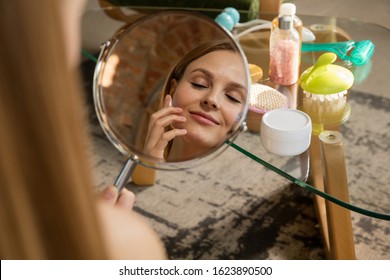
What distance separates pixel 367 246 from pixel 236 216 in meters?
0.35

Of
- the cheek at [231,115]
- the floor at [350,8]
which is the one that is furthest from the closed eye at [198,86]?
the floor at [350,8]

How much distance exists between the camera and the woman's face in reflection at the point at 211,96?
1.11 m

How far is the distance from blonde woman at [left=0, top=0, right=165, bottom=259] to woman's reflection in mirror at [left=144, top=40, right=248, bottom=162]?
722 millimetres

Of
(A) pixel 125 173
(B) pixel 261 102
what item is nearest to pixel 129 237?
(A) pixel 125 173

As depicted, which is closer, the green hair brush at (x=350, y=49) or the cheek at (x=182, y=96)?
the cheek at (x=182, y=96)

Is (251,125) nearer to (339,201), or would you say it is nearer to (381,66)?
(339,201)

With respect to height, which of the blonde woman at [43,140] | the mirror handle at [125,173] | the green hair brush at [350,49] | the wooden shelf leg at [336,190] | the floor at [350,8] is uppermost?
the blonde woman at [43,140]

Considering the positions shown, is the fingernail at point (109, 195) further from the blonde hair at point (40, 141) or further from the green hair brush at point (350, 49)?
the green hair brush at point (350, 49)

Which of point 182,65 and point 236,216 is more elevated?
point 182,65

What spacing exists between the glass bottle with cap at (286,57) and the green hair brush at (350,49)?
15 cm

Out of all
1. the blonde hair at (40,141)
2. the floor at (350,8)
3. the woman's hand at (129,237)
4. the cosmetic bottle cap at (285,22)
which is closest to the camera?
the blonde hair at (40,141)

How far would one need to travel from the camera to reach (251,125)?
1356 mm

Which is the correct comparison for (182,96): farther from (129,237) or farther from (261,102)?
(129,237)
